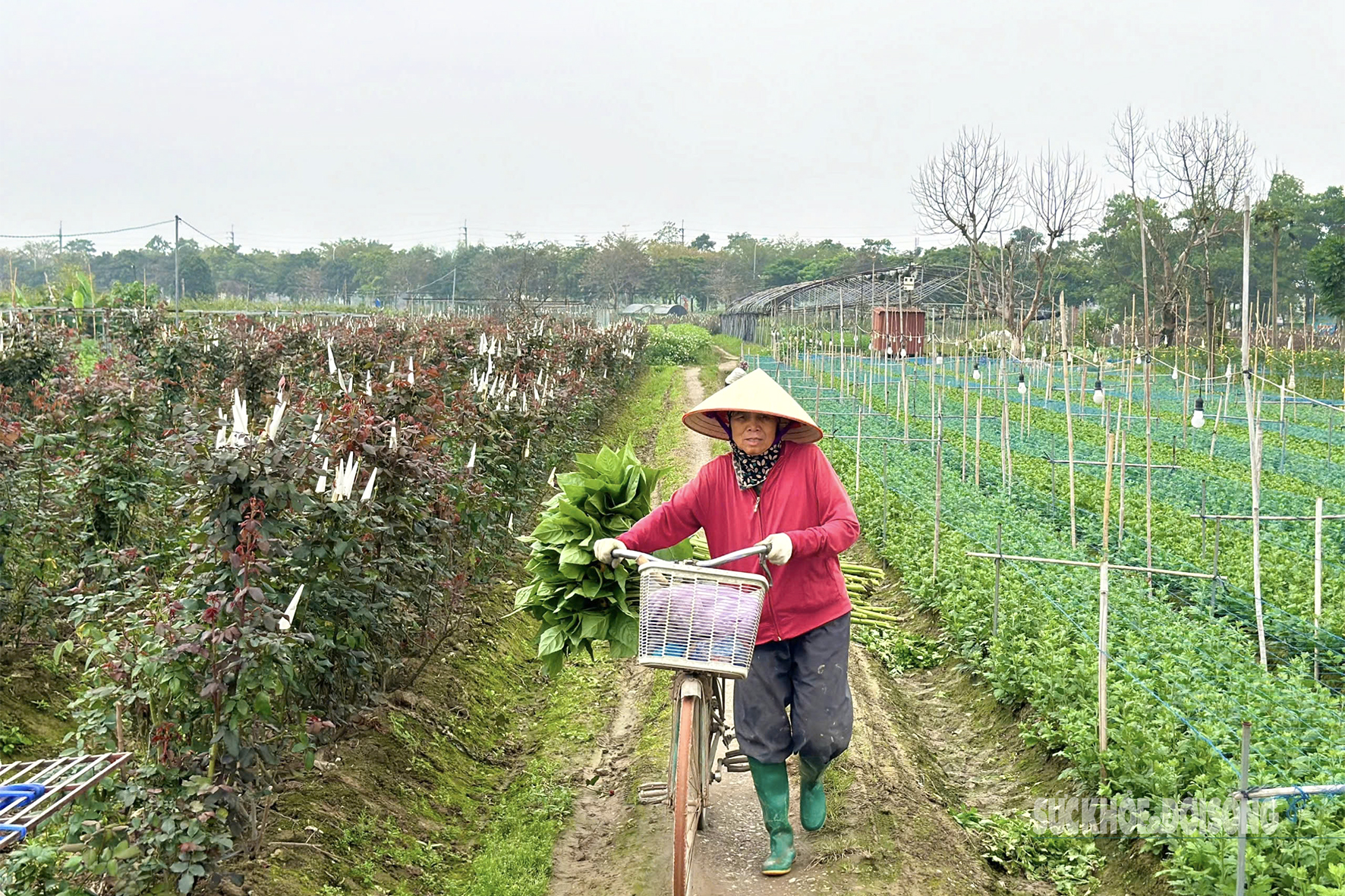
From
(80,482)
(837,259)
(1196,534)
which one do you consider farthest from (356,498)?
(837,259)

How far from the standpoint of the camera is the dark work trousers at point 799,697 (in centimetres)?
460

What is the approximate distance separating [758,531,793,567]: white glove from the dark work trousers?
664 millimetres

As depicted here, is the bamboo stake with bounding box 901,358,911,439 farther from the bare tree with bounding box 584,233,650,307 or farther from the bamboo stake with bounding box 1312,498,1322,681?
the bare tree with bounding box 584,233,650,307

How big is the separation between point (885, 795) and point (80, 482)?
16.8ft

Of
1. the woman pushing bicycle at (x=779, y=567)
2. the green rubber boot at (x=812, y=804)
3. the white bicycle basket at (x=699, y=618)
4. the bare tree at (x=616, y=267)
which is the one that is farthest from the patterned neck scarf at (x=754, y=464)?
the bare tree at (x=616, y=267)

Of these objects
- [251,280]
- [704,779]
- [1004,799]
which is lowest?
[1004,799]

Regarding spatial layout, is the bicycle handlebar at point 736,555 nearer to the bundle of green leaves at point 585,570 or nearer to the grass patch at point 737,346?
the bundle of green leaves at point 585,570

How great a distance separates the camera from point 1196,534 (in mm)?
11094

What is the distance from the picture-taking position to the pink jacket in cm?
456

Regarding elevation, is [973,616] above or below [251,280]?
below

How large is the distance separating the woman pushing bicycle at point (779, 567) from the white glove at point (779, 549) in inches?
17.4

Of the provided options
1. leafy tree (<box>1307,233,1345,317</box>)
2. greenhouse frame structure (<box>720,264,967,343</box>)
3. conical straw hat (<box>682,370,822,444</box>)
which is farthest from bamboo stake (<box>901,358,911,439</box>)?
leafy tree (<box>1307,233,1345,317</box>)

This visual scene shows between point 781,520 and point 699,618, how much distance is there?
2.72 ft

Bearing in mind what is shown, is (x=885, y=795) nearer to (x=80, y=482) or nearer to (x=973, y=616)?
(x=973, y=616)
